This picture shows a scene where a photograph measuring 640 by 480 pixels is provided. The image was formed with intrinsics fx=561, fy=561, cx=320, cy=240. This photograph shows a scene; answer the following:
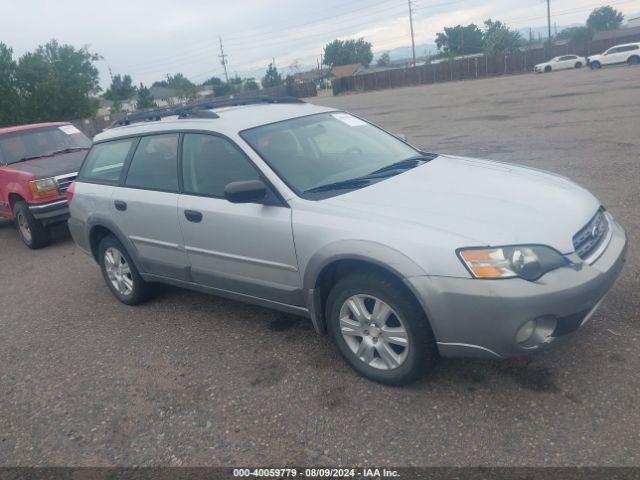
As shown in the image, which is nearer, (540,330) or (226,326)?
(540,330)

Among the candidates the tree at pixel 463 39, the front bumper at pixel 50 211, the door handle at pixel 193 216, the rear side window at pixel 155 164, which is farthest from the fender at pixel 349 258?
the tree at pixel 463 39

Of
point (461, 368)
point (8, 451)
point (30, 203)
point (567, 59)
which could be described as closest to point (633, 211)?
point (461, 368)

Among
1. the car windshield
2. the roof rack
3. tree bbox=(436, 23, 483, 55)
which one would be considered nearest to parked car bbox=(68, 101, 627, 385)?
the roof rack

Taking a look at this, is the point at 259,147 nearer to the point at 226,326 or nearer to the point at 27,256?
the point at 226,326

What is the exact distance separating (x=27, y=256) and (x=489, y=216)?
7.03 m

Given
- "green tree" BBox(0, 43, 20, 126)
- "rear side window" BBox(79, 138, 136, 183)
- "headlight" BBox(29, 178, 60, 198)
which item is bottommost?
"headlight" BBox(29, 178, 60, 198)

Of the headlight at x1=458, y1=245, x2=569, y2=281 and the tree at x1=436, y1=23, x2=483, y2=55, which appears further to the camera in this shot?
the tree at x1=436, y1=23, x2=483, y2=55

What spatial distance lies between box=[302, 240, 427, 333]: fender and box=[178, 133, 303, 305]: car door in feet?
0.50

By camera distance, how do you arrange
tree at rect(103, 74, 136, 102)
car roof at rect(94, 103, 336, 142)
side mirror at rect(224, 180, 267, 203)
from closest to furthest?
1. side mirror at rect(224, 180, 267, 203)
2. car roof at rect(94, 103, 336, 142)
3. tree at rect(103, 74, 136, 102)

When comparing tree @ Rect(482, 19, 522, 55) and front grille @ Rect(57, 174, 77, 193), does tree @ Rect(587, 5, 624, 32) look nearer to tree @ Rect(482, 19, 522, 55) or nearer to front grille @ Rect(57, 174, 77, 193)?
tree @ Rect(482, 19, 522, 55)

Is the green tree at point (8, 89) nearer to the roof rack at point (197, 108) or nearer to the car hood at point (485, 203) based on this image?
the roof rack at point (197, 108)

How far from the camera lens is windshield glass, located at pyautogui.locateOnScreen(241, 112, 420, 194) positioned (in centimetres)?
394

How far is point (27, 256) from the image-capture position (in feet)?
26.2

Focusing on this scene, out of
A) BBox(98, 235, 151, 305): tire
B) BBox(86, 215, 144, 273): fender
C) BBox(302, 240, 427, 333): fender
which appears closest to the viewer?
BBox(302, 240, 427, 333): fender
